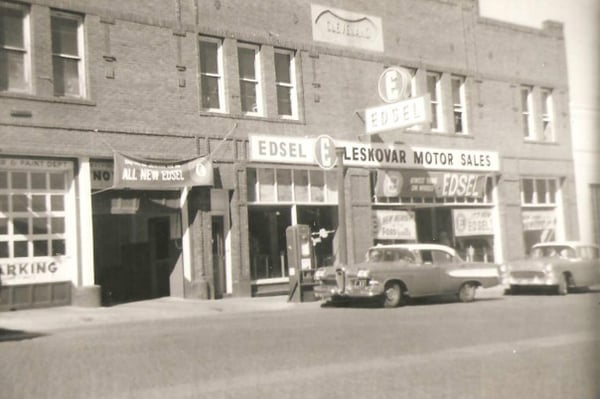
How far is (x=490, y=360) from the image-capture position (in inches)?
311

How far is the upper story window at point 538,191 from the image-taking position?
19625 mm

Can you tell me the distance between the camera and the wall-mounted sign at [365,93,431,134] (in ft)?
58.2

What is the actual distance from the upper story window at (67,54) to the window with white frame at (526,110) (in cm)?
1100

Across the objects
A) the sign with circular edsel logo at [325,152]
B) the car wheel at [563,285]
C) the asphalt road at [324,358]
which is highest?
the sign with circular edsel logo at [325,152]

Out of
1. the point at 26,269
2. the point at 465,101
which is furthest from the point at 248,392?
the point at 465,101

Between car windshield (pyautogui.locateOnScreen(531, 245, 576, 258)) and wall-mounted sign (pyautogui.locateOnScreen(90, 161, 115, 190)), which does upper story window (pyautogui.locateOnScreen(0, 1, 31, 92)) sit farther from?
car windshield (pyautogui.locateOnScreen(531, 245, 576, 258))

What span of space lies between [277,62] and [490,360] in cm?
1314

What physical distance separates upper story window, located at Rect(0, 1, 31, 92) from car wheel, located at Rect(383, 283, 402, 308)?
8.56 m

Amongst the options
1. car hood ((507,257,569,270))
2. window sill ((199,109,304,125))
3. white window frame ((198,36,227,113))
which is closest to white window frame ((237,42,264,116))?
window sill ((199,109,304,125))

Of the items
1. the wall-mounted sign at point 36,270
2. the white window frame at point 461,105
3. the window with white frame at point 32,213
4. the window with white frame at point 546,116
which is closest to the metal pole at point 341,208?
the window with white frame at point 546,116

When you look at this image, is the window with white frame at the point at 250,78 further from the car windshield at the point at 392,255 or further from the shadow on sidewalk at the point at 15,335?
the shadow on sidewalk at the point at 15,335

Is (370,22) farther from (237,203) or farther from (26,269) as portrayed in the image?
(26,269)

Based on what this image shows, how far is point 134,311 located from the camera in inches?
564

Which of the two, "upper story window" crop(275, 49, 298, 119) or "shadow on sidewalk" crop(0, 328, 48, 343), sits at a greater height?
"upper story window" crop(275, 49, 298, 119)
